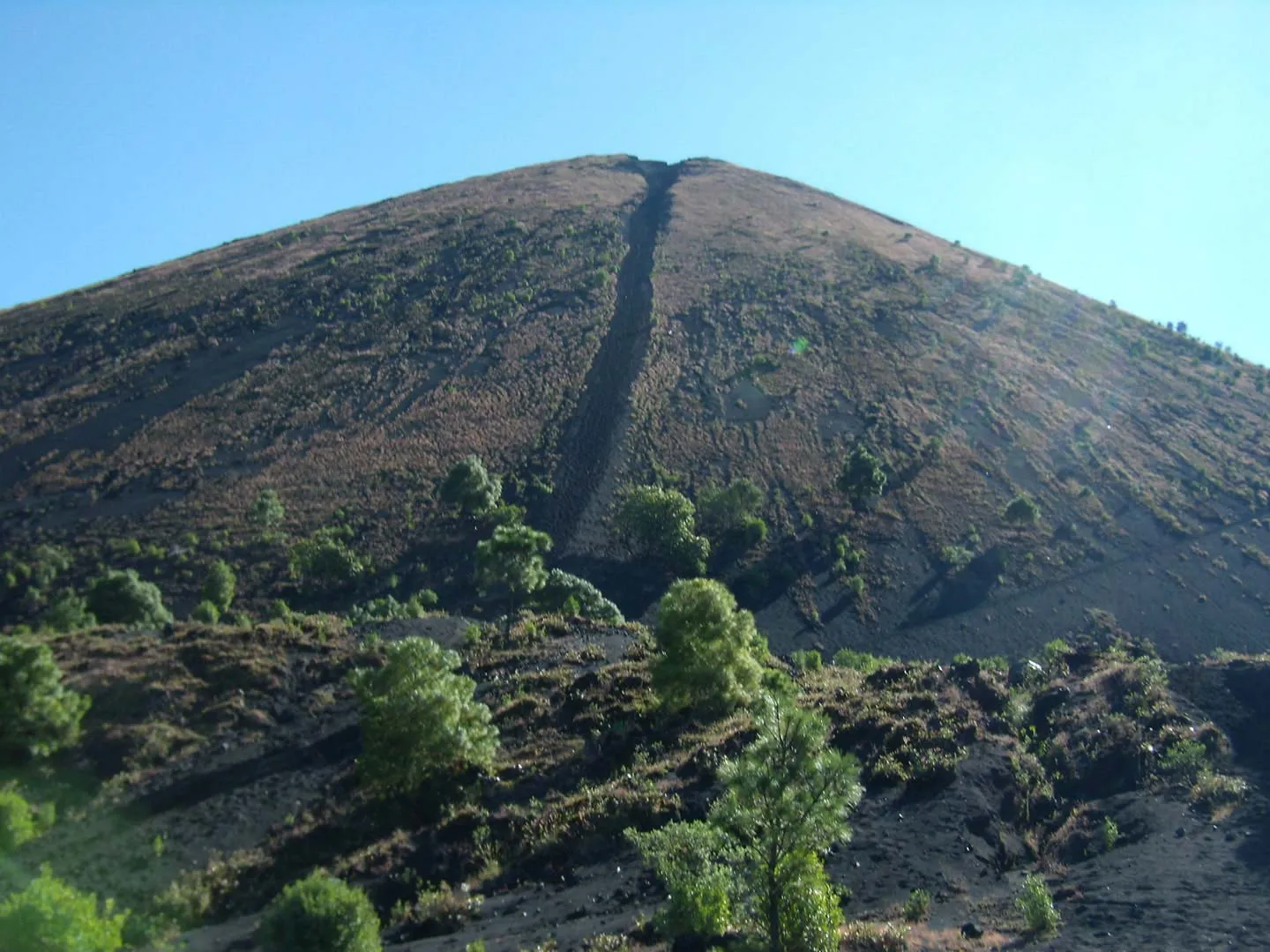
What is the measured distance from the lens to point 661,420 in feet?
232

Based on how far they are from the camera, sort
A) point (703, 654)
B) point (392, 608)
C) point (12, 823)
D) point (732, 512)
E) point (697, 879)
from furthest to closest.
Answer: point (732, 512), point (392, 608), point (703, 654), point (12, 823), point (697, 879)

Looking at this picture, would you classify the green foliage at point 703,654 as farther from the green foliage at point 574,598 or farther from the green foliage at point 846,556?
the green foliage at point 846,556

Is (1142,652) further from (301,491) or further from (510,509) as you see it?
(301,491)

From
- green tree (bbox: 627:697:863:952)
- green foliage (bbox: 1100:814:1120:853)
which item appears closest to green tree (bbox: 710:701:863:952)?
green tree (bbox: 627:697:863:952)

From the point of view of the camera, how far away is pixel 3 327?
92312mm

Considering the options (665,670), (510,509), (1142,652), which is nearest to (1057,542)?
(1142,652)

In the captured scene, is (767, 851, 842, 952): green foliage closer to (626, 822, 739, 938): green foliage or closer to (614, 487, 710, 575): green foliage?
(626, 822, 739, 938): green foliage

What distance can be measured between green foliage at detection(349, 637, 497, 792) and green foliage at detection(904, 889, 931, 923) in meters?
11.8

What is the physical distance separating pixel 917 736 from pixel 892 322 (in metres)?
70.7

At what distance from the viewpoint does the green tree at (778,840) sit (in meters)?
14.7

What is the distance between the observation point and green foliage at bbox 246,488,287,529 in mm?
54344

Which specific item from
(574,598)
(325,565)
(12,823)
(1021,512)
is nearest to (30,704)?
(12,823)

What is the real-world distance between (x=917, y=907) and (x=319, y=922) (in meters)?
12.0

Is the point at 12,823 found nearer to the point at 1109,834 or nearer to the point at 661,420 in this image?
the point at 1109,834
